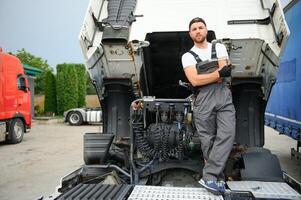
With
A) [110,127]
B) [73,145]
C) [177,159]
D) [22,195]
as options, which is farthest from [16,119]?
[177,159]

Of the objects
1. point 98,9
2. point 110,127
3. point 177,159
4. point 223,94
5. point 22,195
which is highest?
point 98,9

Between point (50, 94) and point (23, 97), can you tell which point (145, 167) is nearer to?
point (23, 97)

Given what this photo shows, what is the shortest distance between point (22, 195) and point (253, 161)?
382 cm

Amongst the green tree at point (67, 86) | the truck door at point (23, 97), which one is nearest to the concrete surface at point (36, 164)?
the truck door at point (23, 97)

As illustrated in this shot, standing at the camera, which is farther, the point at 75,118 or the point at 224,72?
the point at 75,118

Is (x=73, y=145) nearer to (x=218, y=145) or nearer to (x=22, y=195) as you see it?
(x=22, y=195)

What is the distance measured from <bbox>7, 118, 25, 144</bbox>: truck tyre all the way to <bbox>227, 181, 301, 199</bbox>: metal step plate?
34.9 ft

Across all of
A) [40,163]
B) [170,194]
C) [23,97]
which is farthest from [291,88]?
[23,97]

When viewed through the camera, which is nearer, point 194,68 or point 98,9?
point 194,68

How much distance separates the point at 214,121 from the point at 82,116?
17122mm

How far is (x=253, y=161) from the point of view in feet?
13.7

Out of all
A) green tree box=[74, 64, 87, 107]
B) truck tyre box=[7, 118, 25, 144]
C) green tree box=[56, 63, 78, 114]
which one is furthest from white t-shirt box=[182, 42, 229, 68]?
green tree box=[74, 64, 87, 107]

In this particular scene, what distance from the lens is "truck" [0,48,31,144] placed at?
40.9ft

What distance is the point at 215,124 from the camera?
376 centimetres
